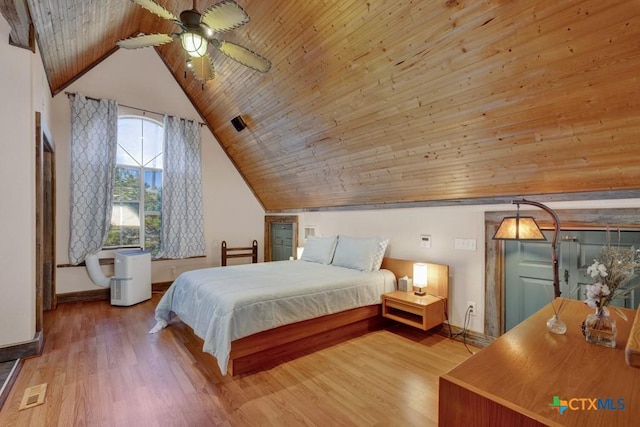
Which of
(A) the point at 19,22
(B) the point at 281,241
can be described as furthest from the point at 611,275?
(B) the point at 281,241

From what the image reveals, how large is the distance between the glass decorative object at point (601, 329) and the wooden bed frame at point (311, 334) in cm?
191

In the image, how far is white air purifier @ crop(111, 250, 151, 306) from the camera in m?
4.11

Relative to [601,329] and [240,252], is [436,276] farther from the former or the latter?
[240,252]

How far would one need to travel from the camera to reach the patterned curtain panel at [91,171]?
13.8ft

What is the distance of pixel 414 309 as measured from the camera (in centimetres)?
304

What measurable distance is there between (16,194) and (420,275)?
3.82 meters

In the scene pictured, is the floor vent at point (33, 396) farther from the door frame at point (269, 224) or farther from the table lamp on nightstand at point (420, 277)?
the door frame at point (269, 224)

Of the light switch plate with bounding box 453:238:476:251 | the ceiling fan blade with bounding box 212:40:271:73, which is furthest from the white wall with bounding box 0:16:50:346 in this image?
the light switch plate with bounding box 453:238:476:251

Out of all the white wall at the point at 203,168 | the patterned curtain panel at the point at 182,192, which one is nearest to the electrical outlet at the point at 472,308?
the white wall at the point at 203,168

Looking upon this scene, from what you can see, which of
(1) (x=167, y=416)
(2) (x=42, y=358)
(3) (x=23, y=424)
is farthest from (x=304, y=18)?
(2) (x=42, y=358)

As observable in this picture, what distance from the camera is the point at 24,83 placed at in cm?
257

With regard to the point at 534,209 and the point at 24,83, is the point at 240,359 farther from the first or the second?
the point at 24,83

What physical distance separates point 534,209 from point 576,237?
1.20ft

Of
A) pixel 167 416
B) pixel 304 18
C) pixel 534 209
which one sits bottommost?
pixel 167 416
